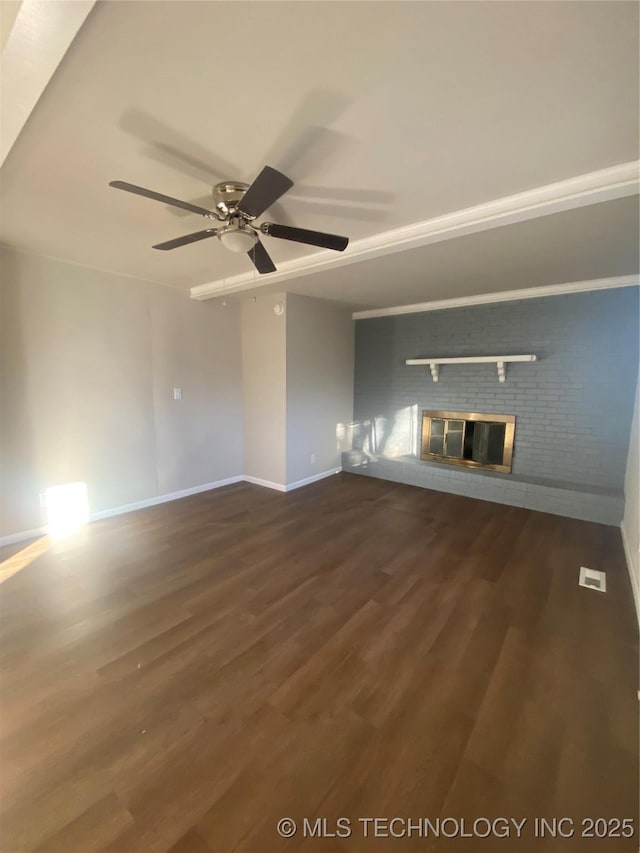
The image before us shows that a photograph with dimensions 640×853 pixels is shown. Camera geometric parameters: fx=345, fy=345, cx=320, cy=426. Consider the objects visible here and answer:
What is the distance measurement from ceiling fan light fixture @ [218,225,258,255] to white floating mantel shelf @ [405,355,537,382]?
2979mm

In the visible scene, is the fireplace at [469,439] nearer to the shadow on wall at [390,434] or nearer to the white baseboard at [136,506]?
the shadow on wall at [390,434]

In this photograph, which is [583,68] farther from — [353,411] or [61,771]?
[353,411]

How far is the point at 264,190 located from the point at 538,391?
3.57 m

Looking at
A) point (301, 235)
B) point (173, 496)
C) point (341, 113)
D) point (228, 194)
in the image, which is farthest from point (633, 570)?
point (173, 496)

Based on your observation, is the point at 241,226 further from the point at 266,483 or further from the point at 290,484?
the point at 266,483

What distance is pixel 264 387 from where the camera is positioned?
4.42 meters

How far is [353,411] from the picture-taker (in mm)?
5293

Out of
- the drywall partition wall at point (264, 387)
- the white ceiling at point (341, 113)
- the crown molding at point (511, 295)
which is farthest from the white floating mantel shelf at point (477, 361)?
the drywall partition wall at point (264, 387)

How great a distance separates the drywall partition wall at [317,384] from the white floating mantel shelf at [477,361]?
1019 mm

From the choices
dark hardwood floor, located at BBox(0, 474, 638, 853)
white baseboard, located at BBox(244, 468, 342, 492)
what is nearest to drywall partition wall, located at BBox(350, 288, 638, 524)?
white baseboard, located at BBox(244, 468, 342, 492)

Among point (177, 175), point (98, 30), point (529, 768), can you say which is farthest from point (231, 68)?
point (529, 768)

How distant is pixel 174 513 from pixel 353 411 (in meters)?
2.86

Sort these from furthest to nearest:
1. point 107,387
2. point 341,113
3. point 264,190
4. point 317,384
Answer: point 317,384
point 107,387
point 264,190
point 341,113

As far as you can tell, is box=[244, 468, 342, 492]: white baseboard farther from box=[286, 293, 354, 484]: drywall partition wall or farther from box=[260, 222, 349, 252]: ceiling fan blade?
box=[260, 222, 349, 252]: ceiling fan blade
